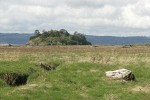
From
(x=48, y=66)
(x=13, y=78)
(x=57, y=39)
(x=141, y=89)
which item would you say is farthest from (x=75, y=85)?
(x=57, y=39)

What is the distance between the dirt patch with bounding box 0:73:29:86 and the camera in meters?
35.6

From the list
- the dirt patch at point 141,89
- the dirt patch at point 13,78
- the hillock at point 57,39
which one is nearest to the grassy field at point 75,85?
the dirt patch at point 141,89

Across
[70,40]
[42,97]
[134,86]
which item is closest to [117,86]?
[134,86]

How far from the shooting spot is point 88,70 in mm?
41250

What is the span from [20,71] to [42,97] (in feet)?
36.7

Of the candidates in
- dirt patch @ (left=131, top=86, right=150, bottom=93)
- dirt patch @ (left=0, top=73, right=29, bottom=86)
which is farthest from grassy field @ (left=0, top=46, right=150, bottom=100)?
dirt patch @ (left=0, top=73, right=29, bottom=86)

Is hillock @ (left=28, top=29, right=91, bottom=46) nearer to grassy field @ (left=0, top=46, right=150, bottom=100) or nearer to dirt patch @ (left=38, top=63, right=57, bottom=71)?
dirt patch @ (left=38, top=63, right=57, bottom=71)

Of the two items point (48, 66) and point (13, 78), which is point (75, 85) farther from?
point (48, 66)

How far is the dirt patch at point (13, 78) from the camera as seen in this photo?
35.6m

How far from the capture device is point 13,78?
119ft

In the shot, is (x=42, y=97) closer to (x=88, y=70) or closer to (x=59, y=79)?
(x=59, y=79)

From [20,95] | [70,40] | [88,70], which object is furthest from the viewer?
[70,40]

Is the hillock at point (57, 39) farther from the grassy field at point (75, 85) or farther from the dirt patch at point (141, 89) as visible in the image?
the dirt patch at point (141, 89)

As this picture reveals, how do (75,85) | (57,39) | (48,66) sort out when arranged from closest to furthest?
(75,85), (48,66), (57,39)
